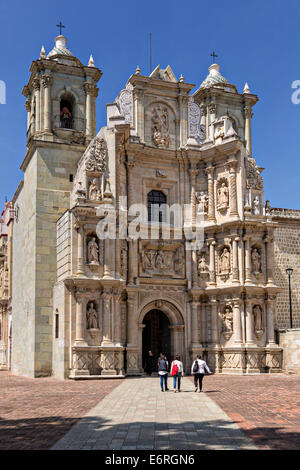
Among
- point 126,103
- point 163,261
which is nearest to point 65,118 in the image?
point 126,103

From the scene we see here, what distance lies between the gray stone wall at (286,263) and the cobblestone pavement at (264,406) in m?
12.6

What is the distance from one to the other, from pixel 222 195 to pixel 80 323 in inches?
453

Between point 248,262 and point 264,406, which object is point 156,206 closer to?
point 248,262

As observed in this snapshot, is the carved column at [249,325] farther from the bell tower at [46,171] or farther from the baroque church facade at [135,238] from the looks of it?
the bell tower at [46,171]

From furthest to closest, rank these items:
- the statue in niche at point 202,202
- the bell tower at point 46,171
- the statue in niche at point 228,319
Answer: the statue in niche at point 202,202 < the statue in niche at point 228,319 < the bell tower at point 46,171

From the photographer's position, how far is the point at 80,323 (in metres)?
29.5

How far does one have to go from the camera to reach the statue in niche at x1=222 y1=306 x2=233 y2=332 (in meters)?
33.0

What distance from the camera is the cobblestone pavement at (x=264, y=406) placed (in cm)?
1196

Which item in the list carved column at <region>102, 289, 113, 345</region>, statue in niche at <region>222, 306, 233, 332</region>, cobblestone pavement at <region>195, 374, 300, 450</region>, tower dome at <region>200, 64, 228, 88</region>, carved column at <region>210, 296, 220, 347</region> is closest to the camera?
cobblestone pavement at <region>195, 374, 300, 450</region>

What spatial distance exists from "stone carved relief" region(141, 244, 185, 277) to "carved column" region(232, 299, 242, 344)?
3.69 m

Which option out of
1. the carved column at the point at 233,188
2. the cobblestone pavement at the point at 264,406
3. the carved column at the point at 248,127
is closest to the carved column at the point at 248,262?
the carved column at the point at 233,188

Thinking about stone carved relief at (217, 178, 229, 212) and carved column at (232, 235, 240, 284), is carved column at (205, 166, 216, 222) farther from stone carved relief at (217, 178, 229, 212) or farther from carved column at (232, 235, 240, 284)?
carved column at (232, 235, 240, 284)

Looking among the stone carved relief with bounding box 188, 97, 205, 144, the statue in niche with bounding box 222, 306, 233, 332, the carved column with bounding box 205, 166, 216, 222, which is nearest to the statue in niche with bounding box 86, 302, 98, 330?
the statue in niche with bounding box 222, 306, 233, 332
